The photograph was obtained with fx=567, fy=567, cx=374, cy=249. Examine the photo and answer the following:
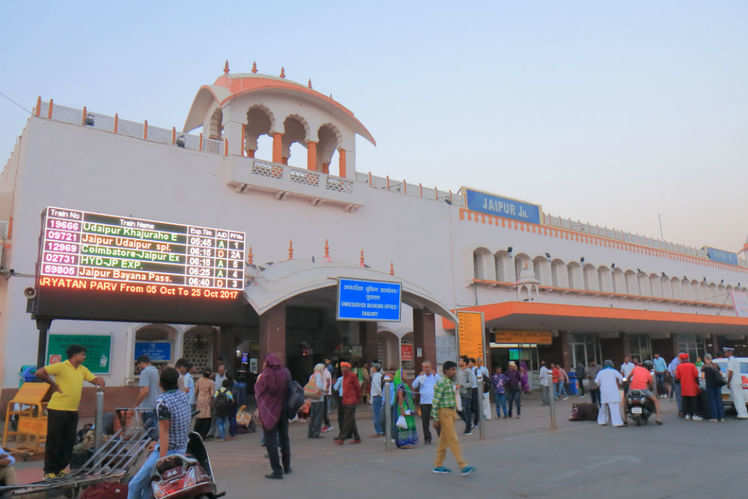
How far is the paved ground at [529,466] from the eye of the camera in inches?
275

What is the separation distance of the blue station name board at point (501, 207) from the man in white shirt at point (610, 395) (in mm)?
15309

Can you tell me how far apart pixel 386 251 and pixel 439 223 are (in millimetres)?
3660

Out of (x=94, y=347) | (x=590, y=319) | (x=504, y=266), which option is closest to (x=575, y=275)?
(x=504, y=266)

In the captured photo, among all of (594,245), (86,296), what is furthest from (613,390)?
(594,245)

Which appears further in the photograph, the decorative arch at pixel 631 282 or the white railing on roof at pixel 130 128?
the decorative arch at pixel 631 282

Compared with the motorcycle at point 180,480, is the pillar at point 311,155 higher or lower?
higher

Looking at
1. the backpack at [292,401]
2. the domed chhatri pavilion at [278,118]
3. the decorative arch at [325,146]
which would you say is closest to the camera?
the backpack at [292,401]

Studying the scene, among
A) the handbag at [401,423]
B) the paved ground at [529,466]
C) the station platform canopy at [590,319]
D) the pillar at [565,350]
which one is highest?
the station platform canopy at [590,319]

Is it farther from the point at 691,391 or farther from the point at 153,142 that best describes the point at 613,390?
the point at 153,142

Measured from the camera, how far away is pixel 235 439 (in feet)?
42.3

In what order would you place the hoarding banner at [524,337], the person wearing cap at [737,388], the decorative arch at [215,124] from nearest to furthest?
the person wearing cap at [737,388] → the decorative arch at [215,124] → the hoarding banner at [524,337]

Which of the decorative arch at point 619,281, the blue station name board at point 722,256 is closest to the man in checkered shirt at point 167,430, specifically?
the decorative arch at point 619,281

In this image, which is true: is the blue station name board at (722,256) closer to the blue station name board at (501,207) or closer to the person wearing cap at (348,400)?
the blue station name board at (501,207)

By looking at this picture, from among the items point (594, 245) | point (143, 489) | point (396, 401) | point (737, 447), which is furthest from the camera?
point (594, 245)
